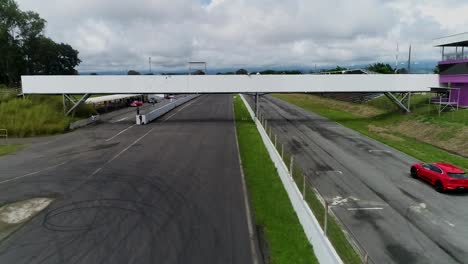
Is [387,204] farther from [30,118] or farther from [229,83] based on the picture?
[30,118]

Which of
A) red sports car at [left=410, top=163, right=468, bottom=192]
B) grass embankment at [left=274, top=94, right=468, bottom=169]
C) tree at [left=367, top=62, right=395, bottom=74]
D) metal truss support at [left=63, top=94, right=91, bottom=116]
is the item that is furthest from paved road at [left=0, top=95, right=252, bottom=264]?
tree at [left=367, top=62, right=395, bottom=74]

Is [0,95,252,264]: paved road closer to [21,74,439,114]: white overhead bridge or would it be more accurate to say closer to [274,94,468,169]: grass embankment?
[21,74,439,114]: white overhead bridge

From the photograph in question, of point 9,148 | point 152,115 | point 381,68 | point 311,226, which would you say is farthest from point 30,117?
point 381,68

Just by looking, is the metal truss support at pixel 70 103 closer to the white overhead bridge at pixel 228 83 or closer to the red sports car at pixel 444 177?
the white overhead bridge at pixel 228 83

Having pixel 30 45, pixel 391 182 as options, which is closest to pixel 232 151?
pixel 391 182

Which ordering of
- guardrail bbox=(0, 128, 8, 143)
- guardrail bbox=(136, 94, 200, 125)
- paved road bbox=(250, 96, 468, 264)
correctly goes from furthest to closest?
guardrail bbox=(136, 94, 200, 125), guardrail bbox=(0, 128, 8, 143), paved road bbox=(250, 96, 468, 264)
